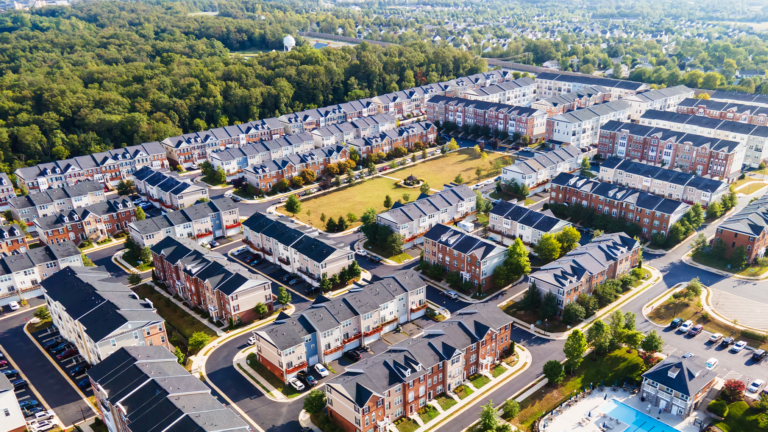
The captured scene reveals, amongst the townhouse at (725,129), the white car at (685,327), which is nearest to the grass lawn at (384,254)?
the white car at (685,327)

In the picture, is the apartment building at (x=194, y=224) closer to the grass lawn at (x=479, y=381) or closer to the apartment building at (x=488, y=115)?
the grass lawn at (x=479, y=381)

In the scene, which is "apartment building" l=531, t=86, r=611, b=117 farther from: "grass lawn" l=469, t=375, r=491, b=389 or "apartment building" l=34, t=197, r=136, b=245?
"apartment building" l=34, t=197, r=136, b=245

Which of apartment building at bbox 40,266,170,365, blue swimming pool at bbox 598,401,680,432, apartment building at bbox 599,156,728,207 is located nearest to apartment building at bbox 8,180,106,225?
apartment building at bbox 40,266,170,365

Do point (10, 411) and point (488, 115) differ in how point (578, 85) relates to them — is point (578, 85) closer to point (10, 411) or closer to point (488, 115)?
point (488, 115)

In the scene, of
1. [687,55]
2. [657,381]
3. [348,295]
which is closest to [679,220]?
[657,381]

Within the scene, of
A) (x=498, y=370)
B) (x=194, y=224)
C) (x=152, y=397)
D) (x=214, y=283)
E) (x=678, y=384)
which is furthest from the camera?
(x=194, y=224)

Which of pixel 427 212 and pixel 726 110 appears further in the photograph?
pixel 726 110

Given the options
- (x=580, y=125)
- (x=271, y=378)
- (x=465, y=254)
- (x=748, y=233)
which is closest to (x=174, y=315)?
(x=271, y=378)
